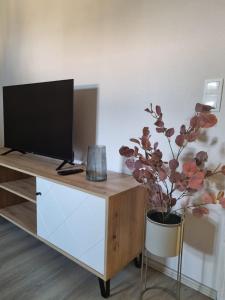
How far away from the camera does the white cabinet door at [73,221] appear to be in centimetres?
139

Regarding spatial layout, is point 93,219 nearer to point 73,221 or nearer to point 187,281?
point 73,221

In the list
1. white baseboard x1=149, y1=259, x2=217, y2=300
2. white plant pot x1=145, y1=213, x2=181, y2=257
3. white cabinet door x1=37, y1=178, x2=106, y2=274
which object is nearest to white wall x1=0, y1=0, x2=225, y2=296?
white baseboard x1=149, y1=259, x2=217, y2=300

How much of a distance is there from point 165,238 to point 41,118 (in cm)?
136

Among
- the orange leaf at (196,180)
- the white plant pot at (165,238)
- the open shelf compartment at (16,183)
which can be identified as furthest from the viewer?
the open shelf compartment at (16,183)

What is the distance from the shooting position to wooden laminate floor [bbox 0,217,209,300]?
4.86 ft

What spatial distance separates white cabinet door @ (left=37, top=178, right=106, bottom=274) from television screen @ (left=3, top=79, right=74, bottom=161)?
1.13ft

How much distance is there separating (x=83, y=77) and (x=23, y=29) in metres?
1.05

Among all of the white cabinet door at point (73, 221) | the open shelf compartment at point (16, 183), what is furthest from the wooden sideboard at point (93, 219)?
the open shelf compartment at point (16, 183)

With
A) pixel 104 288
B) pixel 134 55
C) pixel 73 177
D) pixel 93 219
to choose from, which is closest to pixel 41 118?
pixel 73 177

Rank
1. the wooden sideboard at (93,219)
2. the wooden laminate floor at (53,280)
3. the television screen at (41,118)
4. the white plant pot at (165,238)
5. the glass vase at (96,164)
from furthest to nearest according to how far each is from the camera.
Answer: the television screen at (41,118) → the glass vase at (96,164) → the wooden laminate floor at (53,280) → the wooden sideboard at (93,219) → the white plant pot at (165,238)

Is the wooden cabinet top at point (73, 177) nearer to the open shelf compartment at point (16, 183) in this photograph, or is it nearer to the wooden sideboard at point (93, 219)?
the wooden sideboard at point (93, 219)

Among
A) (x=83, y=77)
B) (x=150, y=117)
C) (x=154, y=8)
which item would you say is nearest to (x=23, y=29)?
(x=83, y=77)

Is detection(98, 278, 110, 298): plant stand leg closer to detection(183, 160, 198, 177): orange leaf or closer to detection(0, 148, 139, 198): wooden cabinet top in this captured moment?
detection(0, 148, 139, 198): wooden cabinet top

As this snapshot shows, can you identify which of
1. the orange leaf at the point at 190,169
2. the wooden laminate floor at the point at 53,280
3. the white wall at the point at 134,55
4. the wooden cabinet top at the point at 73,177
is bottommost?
the wooden laminate floor at the point at 53,280
